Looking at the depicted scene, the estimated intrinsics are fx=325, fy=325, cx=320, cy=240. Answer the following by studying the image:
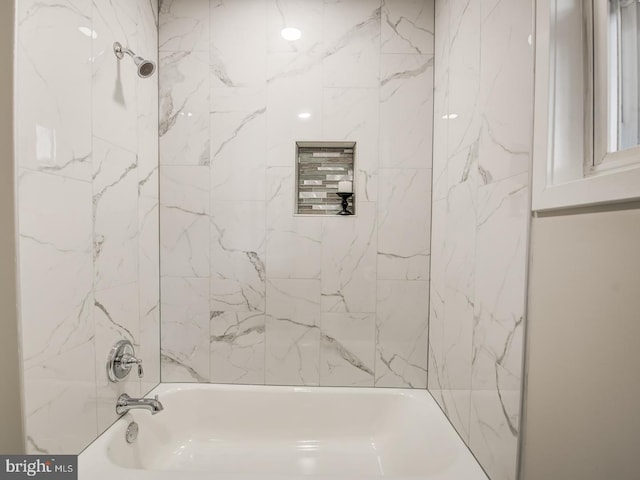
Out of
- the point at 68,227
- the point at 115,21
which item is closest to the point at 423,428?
the point at 68,227

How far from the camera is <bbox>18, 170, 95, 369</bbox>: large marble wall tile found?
3.14 ft

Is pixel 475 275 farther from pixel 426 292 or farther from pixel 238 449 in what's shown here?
Answer: pixel 238 449

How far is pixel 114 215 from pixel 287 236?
2.68 feet

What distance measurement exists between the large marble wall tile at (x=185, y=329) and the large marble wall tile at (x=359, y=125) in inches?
41.1

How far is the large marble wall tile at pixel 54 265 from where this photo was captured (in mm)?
956

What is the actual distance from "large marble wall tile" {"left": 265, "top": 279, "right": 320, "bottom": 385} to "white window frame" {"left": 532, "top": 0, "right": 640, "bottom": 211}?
1.22 meters

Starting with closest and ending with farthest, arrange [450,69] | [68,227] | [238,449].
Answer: [68,227] < [450,69] < [238,449]

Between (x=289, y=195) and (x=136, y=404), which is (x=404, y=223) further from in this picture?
(x=136, y=404)

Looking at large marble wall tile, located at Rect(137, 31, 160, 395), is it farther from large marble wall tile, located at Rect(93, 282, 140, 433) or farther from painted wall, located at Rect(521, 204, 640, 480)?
painted wall, located at Rect(521, 204, 640, 480)

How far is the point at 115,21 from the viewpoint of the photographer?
55.1 inches

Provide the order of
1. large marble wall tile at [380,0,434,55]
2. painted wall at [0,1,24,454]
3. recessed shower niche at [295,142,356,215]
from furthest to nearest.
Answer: recessed shower niche at [295,142,356,215] < large marble wall tile at [380,0,434,55] < painted wall at [0,1,24,454]

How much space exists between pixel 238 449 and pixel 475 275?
1486mm

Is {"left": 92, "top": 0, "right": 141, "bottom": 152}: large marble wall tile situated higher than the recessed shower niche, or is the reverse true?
{"left": 92, "top": 0, "right": 141, "bottom": 152}: large marble wall tile

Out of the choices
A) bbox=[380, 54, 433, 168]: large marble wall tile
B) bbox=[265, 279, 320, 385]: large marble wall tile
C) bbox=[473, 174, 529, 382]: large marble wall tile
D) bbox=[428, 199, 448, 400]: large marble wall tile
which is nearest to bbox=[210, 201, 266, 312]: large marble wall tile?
bbox=[265, 279, 320, 385]: large marble wall tile
